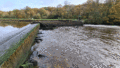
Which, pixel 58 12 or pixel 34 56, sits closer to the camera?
pixel 34 56

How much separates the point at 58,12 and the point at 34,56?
160ft

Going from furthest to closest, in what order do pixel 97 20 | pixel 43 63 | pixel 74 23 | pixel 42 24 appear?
pixel 97 20, pixel 74 23, pixel 42 24, pixel 43 63

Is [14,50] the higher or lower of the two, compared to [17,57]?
higher

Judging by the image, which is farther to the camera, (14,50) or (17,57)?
(17,57)

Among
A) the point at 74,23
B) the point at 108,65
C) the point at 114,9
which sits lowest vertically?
the point at 108,65

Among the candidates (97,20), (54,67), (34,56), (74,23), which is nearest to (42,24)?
(74,23)

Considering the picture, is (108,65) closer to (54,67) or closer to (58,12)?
(54,67)

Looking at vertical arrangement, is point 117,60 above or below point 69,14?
below

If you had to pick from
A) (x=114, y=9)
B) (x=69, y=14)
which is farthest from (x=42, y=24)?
(x=69, y=14)

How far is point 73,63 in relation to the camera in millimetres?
4086

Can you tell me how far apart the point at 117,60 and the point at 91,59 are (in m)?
1.49

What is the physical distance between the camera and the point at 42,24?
22.4 metres

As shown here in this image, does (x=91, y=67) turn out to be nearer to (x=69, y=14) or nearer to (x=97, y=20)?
(x=97, y=20)

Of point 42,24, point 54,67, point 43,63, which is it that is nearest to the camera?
point 54,67
